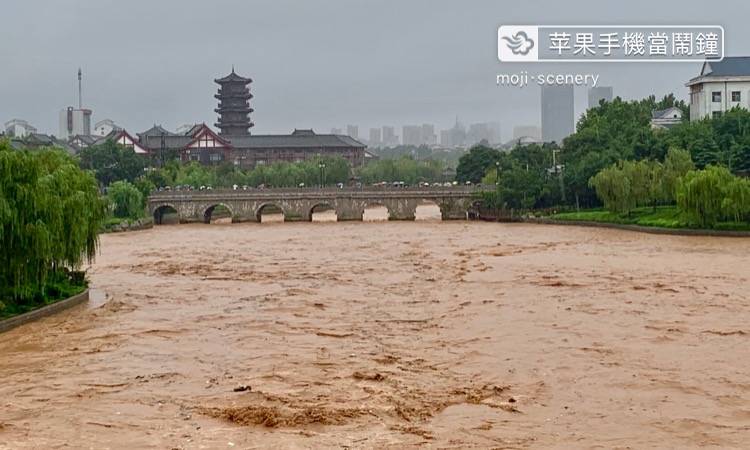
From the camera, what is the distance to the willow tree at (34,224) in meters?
21.9

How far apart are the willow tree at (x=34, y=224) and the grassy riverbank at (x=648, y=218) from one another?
1165 inches

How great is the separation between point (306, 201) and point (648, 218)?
27185 millimetres

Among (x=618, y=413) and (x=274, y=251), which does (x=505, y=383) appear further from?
(x=274, y=251)

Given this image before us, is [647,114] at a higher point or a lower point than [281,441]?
higher

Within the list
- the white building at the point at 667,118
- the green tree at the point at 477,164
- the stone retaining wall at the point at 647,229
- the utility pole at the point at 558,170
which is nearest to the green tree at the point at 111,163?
the green tree at the point at 477,164

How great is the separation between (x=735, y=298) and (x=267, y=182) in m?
64.7

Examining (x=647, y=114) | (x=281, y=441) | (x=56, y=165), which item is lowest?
(x=281, y=441)

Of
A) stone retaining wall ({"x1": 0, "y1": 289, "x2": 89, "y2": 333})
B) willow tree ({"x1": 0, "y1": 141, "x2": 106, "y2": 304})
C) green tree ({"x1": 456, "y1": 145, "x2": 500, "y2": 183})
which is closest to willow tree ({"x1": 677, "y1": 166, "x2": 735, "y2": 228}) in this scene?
willow tree ({"x1": 0, "y1": 141, "x2": 106, "y2": 304})

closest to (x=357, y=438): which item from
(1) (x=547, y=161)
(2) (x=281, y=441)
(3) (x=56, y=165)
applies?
(2) (x=281, y=441)

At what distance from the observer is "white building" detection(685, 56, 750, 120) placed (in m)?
63.7

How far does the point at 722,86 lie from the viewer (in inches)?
2547

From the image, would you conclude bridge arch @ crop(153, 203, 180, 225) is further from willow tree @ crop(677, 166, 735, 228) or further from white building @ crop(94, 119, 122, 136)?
white building @ crop(94, 119, 122, 136)

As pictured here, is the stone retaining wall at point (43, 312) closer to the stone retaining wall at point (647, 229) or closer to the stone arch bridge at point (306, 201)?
the stone retaining wall at point (647, 229)

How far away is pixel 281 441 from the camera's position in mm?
12648
